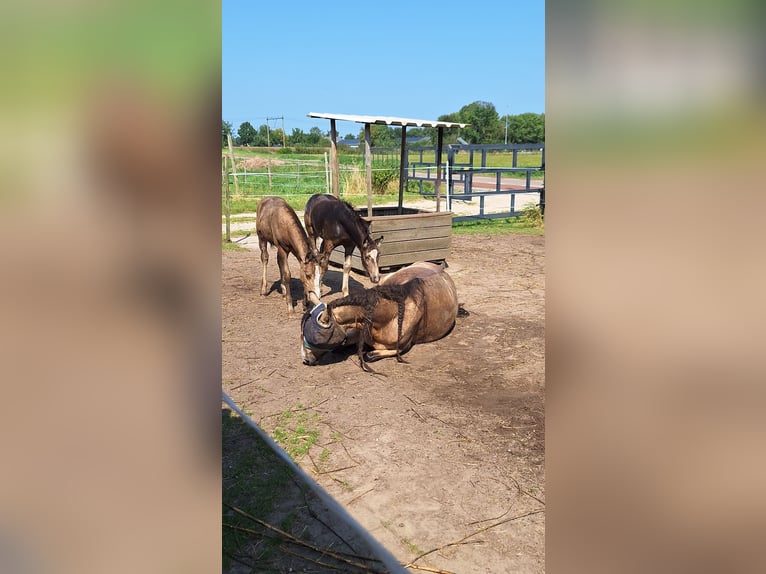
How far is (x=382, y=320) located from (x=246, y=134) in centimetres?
4760

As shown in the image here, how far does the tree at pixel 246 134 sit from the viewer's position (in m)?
49.6

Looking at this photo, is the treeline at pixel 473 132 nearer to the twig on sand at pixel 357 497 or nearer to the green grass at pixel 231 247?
the green grass at pixel 231 247

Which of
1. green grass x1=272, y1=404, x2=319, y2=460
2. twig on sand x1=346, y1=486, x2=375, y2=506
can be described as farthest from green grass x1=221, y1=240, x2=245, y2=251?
twig on sand x1=346, y1=486, x2=375, y2=506

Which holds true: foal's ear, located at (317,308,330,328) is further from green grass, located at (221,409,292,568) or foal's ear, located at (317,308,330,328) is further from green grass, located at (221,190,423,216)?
green grass, located at (221,190,423,216)

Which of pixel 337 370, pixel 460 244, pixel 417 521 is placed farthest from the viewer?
pixel 460 244

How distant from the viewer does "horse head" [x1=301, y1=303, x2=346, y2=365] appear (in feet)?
19.7

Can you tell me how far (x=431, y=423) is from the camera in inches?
193

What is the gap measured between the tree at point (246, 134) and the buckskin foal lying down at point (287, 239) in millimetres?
42575

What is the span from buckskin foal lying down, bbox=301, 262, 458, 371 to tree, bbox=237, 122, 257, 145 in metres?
45.3

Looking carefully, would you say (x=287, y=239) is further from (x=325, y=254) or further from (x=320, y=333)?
(x=320, y=333)
